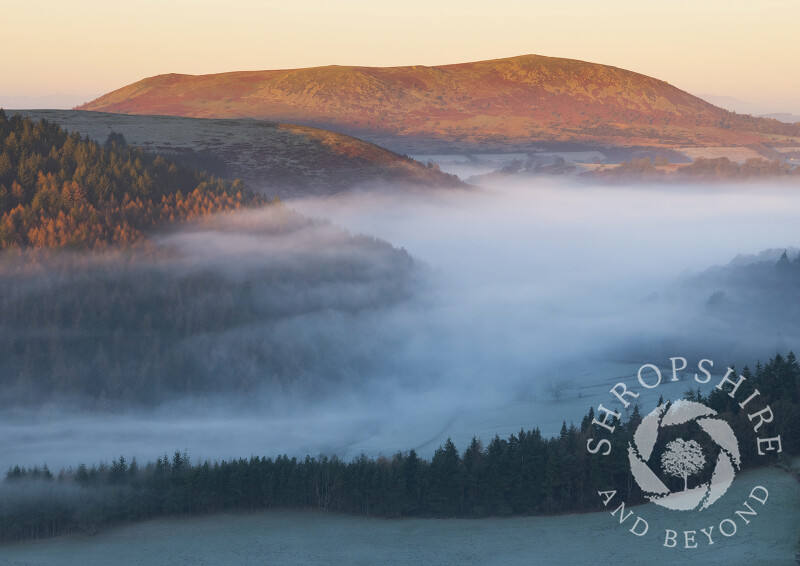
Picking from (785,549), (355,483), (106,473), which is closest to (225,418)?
(106,473)

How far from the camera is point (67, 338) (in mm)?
191250

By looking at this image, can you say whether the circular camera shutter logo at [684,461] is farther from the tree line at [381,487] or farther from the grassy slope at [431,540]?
the grassy slope at [431,540]

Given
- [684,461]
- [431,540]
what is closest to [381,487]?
[431,540]

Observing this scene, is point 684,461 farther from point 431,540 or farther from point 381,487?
point 381,487

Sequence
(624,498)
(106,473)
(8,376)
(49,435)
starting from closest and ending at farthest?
1. (624,498)
2. (106,473)
3. (49,435)
4. (8,376)

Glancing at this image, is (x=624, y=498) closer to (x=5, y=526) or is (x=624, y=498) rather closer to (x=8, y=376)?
(x=5, y=526)

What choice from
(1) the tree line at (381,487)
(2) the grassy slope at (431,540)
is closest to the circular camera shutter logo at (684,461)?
(1) the tree line at (381,487)

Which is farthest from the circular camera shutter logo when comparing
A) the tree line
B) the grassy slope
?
the grassy slope

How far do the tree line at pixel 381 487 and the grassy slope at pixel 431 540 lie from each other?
2191 mm

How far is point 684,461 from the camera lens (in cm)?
10475

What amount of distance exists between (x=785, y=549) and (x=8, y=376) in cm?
14688

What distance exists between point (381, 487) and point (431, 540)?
32.1 feet

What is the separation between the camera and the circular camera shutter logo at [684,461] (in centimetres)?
9894

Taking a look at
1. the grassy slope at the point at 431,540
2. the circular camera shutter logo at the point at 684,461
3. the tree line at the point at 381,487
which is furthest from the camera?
the tree line at the point at 381,487
